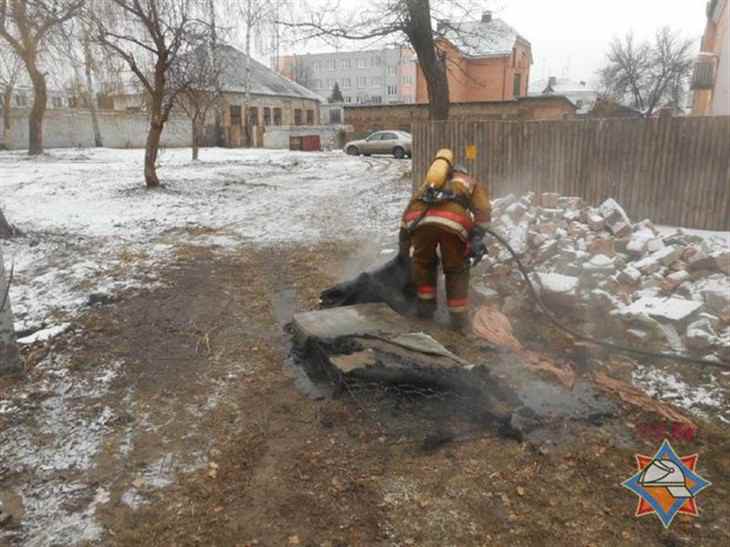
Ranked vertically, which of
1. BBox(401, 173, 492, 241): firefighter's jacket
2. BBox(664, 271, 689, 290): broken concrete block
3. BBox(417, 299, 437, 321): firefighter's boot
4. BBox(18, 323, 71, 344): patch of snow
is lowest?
BBox(18, 323, 71, 344): patch of snow

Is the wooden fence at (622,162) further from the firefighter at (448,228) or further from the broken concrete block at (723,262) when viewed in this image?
the firefighter at (448,228)

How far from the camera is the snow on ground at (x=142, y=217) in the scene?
20.0ft

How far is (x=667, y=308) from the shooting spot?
4.55 m

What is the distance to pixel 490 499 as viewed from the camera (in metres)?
2.60

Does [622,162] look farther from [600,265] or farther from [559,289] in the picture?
[559,289]

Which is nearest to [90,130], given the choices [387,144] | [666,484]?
[387,144]

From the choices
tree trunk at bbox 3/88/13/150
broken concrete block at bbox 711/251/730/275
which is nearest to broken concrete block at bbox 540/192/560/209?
broken concrete block at bbox 711/251/730/275

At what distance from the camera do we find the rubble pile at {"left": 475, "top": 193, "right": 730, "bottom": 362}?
4438mm

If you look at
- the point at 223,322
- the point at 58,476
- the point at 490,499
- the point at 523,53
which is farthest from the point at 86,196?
the point at 523,53

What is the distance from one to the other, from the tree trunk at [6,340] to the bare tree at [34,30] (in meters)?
8.49

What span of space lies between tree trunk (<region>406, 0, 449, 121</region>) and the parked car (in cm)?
1093

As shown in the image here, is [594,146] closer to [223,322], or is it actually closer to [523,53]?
[223,322]

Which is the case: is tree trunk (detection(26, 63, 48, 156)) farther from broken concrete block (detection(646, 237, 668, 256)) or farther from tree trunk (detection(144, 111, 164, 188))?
broken concrete block (detection(646, 237, 668, 256))

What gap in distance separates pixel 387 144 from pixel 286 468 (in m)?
23.4
